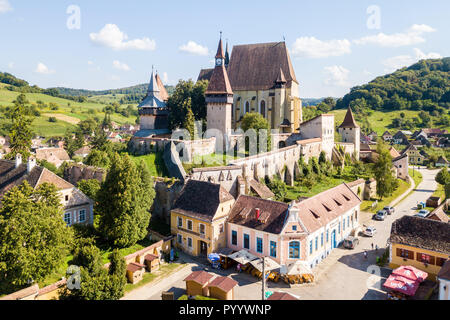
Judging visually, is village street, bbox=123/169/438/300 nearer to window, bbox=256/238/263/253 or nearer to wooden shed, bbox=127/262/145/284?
wooden shed, bbox=127/262/145/284

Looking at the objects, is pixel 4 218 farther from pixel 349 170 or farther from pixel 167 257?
pixel 349 170

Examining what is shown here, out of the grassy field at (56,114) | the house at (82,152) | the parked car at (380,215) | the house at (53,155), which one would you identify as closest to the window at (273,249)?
the parked car at (380,215)

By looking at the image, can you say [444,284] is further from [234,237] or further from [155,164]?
[155,164]

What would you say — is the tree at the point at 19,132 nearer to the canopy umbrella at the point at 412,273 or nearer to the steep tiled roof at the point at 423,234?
the steep tiled roof at the point at 423,234

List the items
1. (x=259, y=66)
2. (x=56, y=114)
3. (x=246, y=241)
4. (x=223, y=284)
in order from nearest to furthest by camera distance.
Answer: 1. (x=223, y=284)
2. (x=246, y=241)
3. (x=259, y=66)
4. (x=56, y=114)

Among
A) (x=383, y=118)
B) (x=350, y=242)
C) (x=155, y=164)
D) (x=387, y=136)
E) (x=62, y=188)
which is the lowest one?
(x=350, y=242)

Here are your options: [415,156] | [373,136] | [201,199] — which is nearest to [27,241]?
[201,199]
